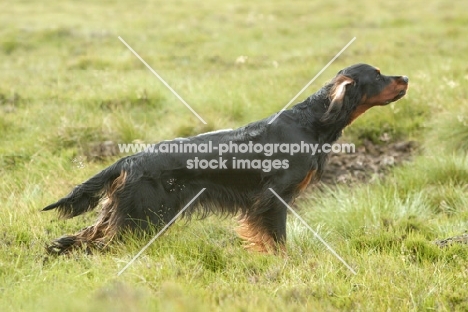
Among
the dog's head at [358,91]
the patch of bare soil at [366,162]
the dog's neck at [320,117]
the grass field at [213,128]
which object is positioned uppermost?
the dog's head at [358,91]

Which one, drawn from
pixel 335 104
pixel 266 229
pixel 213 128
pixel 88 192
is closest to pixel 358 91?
pixel 335 104

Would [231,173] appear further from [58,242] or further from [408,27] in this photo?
[408,27]

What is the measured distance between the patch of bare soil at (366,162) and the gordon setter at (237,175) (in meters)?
1.37

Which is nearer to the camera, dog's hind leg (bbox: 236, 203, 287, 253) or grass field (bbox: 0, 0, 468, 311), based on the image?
grass field (bbox: 0, 0, 468, 311)

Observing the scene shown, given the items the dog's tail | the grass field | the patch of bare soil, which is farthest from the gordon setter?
the patch of bare soil

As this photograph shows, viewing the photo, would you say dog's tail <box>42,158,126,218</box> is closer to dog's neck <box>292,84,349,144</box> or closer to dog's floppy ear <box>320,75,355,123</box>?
dog's neck <box>292,84,349,144</box>

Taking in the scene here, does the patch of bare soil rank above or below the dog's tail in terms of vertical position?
below

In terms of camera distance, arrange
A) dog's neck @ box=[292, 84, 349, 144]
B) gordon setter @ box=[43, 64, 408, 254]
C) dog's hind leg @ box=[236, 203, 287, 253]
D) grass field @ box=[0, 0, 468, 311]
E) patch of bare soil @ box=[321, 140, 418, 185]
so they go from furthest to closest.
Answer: patch of bare soil @ box=[321, 140, 418, 185]
dog's neck @ box=[292, 84, 349, 144]
dog's hind leg @ box=[236, 203, 287, 253]
gordon setter @ box=[43, 64, 408, 254]
grass field @ box=[0, 0, 468, 311]

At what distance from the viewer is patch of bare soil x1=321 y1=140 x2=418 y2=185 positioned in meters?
5.85

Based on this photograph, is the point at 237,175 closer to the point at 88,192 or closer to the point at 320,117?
the point at 320,117

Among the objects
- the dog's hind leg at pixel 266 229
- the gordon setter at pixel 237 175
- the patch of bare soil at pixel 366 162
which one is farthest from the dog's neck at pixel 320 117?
the patch of bare soil at pixel 366 162

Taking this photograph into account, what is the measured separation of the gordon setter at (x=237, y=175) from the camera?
4059mm

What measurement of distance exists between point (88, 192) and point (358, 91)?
7.18ft

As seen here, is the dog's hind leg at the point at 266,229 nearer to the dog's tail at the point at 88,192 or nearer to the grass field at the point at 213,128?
the grass field at the point at 213,128
